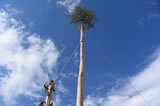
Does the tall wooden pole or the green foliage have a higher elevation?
the green foliage

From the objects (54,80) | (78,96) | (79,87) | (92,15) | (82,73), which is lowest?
(78,96)

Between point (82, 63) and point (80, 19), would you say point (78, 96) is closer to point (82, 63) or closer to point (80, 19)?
point (82, 63)

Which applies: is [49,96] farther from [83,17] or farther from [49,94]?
[83,17]

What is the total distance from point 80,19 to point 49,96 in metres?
7.30

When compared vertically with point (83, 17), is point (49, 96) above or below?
below

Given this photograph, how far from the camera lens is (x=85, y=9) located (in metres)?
12.5

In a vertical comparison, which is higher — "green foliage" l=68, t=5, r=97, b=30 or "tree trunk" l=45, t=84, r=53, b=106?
"green foliage" l=68, t=5, r=97, b=30

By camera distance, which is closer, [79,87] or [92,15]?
[79,87]

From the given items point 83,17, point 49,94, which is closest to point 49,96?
point 49,94

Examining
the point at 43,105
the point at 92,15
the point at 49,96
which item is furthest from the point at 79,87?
the point at 92,15

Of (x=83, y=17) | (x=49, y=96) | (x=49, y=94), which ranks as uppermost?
(x=83, y=17)

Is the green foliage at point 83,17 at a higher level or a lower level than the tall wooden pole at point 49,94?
higher

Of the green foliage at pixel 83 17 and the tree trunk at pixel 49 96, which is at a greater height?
the green foliage at pixel 83 17

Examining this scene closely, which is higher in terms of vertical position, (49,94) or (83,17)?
(83,17)
